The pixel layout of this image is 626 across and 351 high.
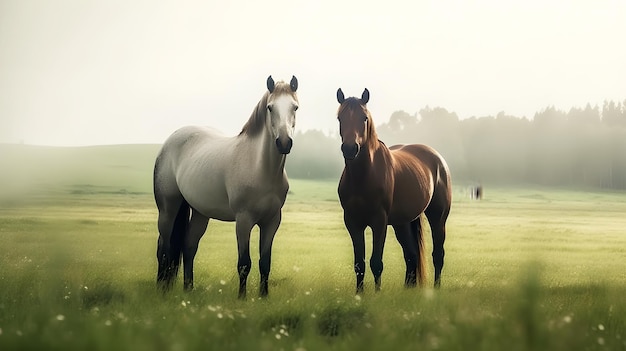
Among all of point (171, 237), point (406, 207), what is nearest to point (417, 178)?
point (406, 207)

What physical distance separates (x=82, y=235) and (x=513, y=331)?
1729cm

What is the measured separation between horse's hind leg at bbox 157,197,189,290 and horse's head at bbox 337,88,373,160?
10.6ft

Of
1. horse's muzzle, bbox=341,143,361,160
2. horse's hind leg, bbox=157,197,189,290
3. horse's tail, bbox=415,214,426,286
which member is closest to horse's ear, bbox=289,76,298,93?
horse's muzzle, bbox=341,143,361,160

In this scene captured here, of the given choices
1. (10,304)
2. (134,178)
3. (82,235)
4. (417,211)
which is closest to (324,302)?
(417,211)

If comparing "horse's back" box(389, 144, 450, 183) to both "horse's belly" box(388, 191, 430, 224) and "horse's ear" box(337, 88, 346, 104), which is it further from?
"horse's ear" box(337, 88, 346, 104)

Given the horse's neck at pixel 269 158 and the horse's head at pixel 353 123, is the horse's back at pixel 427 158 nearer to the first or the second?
the horse's head at pixel 353 123

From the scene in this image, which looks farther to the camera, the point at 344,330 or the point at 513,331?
the point at 344,330

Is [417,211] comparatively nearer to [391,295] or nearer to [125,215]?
[391,295]

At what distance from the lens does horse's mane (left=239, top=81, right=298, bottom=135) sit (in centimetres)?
773

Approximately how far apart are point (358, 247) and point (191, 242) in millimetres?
2904

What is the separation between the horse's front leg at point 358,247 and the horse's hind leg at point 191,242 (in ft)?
8.74

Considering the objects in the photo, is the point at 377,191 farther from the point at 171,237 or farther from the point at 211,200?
the point at 171,237

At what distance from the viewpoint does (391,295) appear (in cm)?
782

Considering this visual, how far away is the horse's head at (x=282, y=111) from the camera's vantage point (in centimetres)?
737
